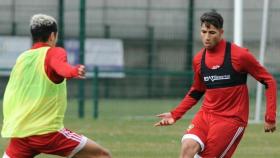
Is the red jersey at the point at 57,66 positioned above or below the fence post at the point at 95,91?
above

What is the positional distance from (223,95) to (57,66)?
1.75 meters

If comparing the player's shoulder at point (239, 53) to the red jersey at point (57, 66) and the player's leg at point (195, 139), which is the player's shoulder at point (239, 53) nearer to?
the player's leg at point (195, 139)

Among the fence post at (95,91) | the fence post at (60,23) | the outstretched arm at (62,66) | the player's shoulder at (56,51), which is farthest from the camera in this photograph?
the fence post at (60,23)

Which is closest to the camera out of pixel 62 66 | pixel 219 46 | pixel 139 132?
pixel 62 66

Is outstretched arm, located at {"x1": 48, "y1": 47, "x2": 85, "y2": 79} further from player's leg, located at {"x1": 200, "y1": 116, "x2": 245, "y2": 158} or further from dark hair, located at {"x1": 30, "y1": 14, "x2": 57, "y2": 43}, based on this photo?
player's leg, located at {"x1": 200, "y1": 116, "x2": 245, "y2": 158}

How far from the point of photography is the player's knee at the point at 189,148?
8492mm

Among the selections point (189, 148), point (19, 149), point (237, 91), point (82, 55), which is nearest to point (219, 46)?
point (237, 91)

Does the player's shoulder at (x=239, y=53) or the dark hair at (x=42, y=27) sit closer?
the dark hair at (x=42, y=27)

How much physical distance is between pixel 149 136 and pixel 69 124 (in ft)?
8.57

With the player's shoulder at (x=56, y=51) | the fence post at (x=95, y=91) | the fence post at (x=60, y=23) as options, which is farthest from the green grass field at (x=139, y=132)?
the player's shoulder at (x=56, y=51)

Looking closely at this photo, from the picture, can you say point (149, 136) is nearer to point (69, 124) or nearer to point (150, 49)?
point (69, 124)

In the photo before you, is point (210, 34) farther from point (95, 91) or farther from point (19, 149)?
point (95, 91)

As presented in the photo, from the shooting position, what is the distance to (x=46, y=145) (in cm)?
825

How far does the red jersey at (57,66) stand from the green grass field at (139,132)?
182 inches
